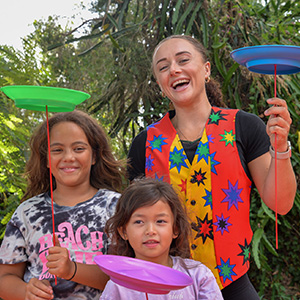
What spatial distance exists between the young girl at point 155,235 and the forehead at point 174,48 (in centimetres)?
53

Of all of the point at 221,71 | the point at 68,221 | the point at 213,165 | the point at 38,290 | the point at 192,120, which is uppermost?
the point at 221,71

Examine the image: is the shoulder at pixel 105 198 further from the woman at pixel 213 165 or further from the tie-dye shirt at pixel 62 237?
the woman at pixel 213 165

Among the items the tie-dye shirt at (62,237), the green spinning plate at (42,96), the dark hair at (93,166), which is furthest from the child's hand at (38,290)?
the green spinning plate at (42,96)

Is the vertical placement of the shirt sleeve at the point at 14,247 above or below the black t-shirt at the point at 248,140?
below

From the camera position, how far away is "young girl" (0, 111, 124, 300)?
1735 millimetres

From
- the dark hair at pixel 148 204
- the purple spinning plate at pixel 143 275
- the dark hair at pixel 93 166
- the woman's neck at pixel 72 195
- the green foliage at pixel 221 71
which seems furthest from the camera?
the green foliage at pixel 221 71

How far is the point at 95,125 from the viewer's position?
2061 millimetres

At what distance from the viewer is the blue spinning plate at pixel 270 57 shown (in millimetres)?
1455

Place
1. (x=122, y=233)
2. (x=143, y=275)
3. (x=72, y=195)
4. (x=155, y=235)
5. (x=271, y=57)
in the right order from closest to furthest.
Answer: (x=143, y=275) < (x=271, y=57) < (x=155, y=235) < (x=122, y=233) < (x=72, y=195)

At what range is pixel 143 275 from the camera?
45.4 inches

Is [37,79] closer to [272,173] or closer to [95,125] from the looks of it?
[95,125]

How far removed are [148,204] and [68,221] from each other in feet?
1.21

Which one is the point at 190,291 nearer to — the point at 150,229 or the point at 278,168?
the point at 150,229

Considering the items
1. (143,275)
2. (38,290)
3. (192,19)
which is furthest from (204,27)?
(143,275)
